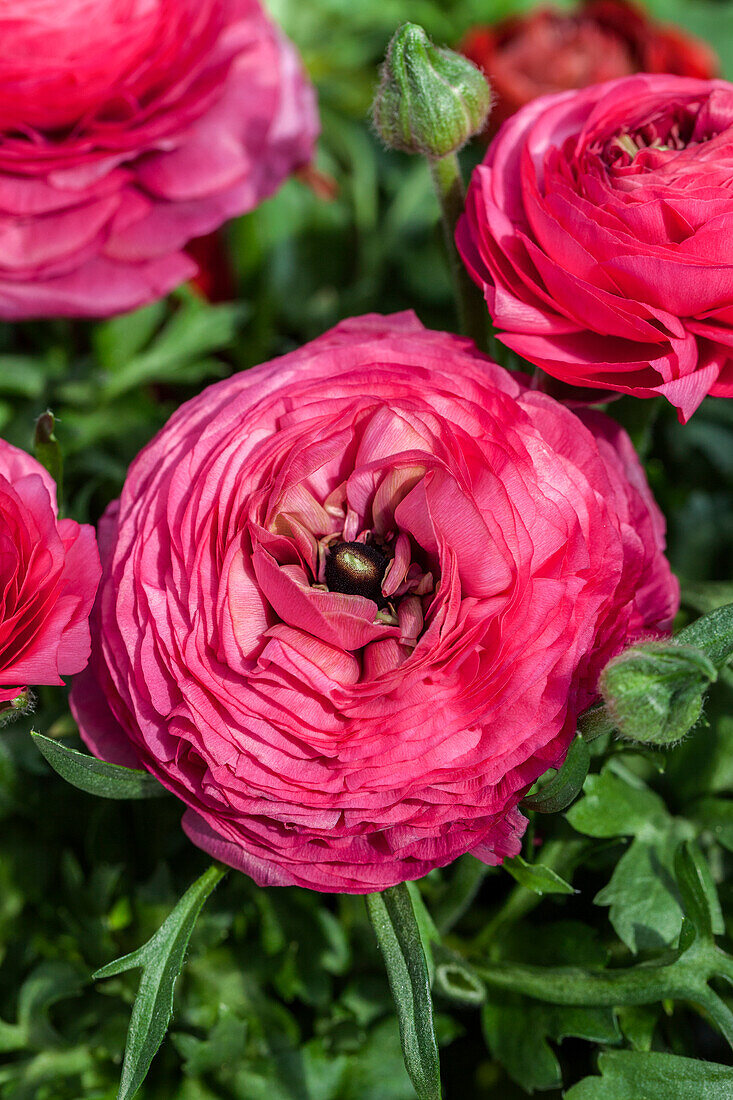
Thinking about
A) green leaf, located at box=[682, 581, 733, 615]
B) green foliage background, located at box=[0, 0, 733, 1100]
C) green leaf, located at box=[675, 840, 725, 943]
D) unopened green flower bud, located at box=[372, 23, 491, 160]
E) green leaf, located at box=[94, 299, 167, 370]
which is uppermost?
unopened green flower bud, located at box=[372, 23, 491, 160]

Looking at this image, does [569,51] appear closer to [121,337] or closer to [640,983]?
[121,337]

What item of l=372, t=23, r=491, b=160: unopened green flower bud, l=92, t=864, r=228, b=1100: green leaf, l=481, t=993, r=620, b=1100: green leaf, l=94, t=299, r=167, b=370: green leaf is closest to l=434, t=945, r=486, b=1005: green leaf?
l=481, t=993, r=620, b=1100: green leaf

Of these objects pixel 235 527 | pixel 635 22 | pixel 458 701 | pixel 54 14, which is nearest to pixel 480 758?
pixel 458 701

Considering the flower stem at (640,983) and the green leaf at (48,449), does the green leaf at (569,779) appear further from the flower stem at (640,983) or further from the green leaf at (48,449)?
the green leaf at (48,449)

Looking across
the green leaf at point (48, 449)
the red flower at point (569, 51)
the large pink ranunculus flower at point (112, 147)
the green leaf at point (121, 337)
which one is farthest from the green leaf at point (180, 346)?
the red flower at point (569, 51)

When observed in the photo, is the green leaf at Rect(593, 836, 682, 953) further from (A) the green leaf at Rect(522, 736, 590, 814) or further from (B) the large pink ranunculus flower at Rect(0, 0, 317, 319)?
(B) the large pink ranunculus flower at Rect(0, 0, 317, 319)

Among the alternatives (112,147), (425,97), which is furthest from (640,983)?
(112,147)
